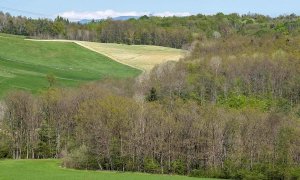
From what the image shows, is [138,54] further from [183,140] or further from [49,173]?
[49,173]

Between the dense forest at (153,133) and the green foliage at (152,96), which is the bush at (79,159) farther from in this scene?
the green foliage at (152,96)

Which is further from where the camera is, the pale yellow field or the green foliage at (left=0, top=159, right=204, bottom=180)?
the pale yellow field

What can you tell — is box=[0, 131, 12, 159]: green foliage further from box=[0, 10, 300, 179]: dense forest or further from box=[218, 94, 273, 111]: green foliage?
box=[218, 94, 273, 111]: green foliage

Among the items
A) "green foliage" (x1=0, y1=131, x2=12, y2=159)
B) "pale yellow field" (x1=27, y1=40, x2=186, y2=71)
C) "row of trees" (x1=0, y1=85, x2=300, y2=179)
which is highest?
"pale yellow field" (x1=27, y1=40, x2=186, y2=71)

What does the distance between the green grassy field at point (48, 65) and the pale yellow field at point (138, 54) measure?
167 inches

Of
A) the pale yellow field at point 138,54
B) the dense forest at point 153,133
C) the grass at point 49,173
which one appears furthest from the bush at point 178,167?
the pale yellow field at point 138,54

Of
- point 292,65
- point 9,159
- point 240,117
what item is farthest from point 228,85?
point 9,159

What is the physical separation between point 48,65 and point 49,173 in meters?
93.3

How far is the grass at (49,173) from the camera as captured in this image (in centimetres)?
6297

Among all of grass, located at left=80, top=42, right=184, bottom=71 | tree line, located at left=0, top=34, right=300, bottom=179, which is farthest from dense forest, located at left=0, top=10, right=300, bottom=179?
grass, located at left=80, top=42, right=184, bottom=71

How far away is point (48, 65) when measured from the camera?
6240 inches

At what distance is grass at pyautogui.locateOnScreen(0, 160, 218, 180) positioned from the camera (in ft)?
207

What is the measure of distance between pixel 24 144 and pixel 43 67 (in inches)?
2572

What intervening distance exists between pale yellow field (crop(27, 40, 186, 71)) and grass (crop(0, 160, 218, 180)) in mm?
84180
